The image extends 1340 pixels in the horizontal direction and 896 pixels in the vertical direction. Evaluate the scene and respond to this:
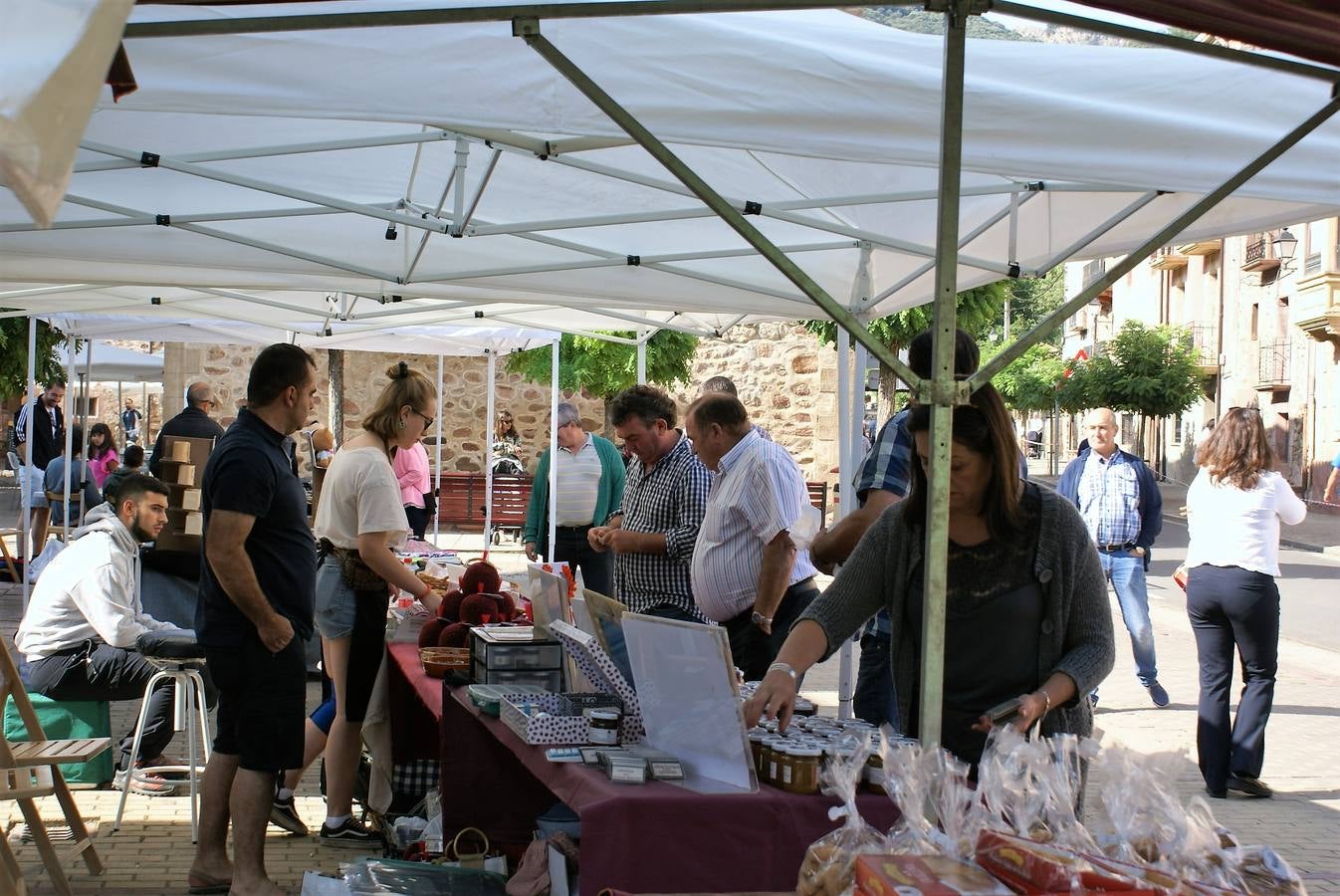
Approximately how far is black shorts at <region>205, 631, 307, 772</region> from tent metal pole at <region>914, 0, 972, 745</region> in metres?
2.26

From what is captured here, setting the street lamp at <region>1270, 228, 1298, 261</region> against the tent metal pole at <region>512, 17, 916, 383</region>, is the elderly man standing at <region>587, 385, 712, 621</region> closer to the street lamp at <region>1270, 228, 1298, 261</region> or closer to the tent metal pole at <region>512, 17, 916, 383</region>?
the tent metal pole at <region>512, 17, 916, 383</region>

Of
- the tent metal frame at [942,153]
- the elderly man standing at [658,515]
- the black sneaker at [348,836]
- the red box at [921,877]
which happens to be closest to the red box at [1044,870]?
the red box at [921,877]

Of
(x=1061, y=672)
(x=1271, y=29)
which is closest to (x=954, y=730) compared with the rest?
(x=1061, y=672)

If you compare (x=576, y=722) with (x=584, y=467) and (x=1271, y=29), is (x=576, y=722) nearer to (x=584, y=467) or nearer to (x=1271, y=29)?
(x=1271, y=29)

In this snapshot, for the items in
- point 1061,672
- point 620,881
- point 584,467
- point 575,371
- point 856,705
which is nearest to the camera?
point 620,881

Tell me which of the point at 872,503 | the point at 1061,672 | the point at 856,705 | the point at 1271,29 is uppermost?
the point at 1271,29

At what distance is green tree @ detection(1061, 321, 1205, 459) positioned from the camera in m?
33.2

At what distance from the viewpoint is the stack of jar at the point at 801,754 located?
258 cm

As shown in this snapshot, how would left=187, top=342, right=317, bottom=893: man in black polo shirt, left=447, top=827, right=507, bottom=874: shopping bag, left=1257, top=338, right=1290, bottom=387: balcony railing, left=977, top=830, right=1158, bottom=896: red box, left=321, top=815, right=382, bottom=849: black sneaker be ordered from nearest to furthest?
left=977, top=830, right=1158, bottom=896: red box < left=447, top=827, right=507, bottom=874: shopping bag < left=187, top=342, right=317, bottom=893: man in black polo shirt < left=321, top=815, right=382, bottom=849: black sneaker < left=1257, top=338, right=1290, bottom=387: balcony railing

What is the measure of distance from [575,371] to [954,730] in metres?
16.0

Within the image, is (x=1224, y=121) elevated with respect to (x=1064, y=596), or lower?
elevated

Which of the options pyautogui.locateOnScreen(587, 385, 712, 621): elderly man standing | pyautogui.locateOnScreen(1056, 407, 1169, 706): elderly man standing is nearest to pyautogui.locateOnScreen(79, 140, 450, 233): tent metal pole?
pyautogui.locateOnScreen(587, 385, 712, 621): elderly man standing

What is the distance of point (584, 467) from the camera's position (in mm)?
9125

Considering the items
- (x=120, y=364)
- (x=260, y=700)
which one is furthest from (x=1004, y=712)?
(x=120, y=364)
